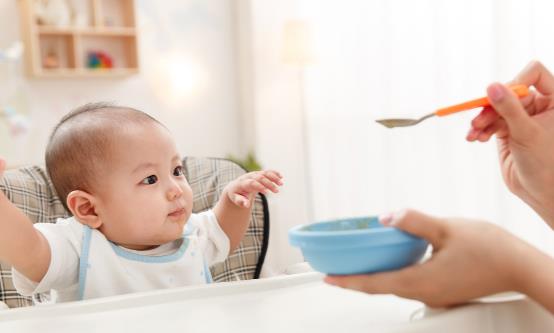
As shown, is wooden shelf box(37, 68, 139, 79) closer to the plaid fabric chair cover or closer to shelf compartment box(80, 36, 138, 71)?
shelf compartment box(80, 36, 138, 71)

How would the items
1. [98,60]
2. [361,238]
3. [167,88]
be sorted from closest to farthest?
[361,238] → [98,60] → [167,88]

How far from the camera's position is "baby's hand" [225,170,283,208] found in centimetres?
117

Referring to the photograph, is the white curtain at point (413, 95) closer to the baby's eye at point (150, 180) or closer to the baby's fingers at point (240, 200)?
the baby's fingers at point (240, 200)

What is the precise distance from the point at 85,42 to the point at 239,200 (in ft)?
11.0

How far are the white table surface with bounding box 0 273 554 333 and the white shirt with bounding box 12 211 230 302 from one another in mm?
248

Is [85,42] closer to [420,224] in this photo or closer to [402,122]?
[402,122]

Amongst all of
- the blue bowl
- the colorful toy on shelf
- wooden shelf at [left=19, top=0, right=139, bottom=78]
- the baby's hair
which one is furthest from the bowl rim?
the colorful toy on shelf

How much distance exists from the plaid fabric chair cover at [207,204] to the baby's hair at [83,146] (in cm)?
24

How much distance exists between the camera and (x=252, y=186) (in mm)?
1209

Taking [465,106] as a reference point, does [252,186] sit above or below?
below

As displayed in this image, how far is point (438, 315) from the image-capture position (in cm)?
63

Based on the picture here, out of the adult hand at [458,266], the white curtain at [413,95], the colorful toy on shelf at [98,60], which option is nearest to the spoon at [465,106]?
the adult hand at [458,266]

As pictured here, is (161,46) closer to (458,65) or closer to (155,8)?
(155,8)

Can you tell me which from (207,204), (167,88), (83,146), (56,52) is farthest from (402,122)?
(167,88)
